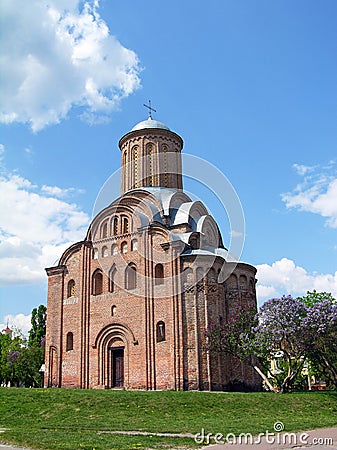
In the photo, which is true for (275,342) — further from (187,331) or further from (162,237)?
(162,237)

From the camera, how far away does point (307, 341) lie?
2358 cm

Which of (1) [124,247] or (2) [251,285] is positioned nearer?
(1) [124,247]

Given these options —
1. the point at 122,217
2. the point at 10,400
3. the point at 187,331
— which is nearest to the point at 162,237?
the point at 122,217

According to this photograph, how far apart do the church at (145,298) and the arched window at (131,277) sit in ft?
0.19

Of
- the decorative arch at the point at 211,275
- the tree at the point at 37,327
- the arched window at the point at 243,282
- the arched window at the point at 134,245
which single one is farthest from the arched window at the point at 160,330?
the tree at the point at 37,327

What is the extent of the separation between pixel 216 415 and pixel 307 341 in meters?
7.80

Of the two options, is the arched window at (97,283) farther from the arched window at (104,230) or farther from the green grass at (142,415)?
the green grass at (142,415)

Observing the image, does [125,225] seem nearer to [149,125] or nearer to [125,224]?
[125,224]

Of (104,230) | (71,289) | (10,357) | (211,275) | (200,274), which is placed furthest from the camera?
(10,357)

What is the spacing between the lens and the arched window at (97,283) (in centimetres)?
2931

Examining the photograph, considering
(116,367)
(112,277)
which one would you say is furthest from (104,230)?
(116,367)

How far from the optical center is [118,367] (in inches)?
1079

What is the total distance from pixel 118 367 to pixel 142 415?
34.4 feet

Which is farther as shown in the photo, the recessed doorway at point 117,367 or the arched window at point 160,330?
the recessed doorway at point 117,367
